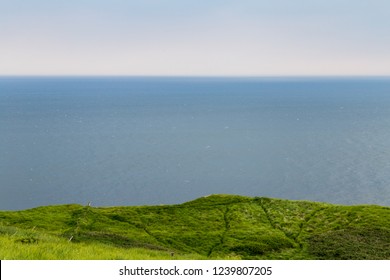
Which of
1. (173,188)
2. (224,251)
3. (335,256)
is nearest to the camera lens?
(335,256)

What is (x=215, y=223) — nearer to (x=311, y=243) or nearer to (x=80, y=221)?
(x=311, y=243)

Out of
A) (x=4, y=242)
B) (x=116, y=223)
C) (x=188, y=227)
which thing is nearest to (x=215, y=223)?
(x=188, y=227)

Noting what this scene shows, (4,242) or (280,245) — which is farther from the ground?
(4,242)

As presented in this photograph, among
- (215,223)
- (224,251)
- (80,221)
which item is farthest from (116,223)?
(224,251)

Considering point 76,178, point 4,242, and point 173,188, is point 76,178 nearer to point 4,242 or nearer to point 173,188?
point 173,188

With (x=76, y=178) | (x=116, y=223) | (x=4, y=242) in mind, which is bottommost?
(x=76, y=178)

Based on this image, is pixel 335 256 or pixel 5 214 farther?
pixel 5 214
